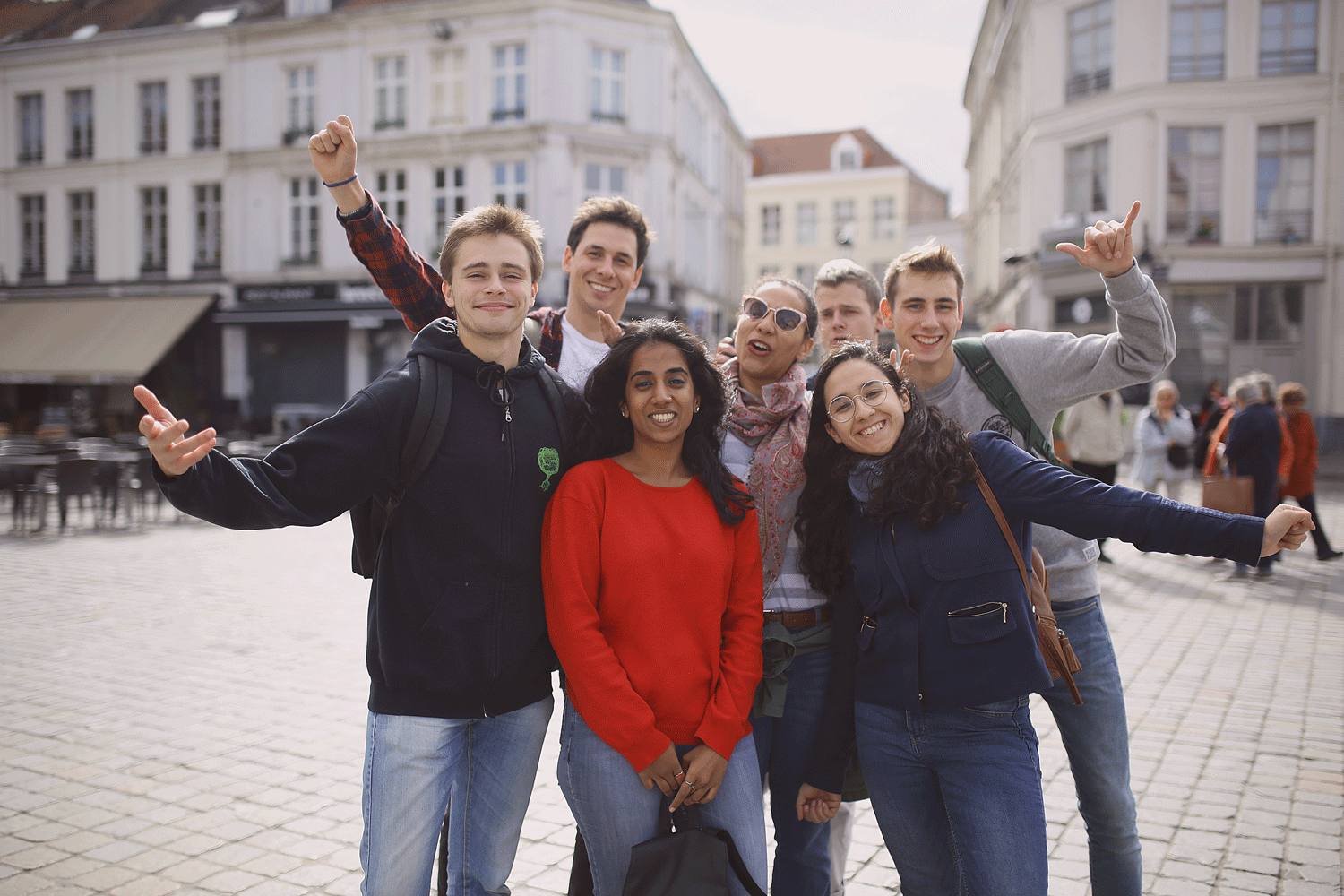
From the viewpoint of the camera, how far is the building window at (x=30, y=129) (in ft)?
96.4

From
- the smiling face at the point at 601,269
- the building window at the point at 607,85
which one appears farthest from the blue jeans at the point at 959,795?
the building window at the point at 607,85

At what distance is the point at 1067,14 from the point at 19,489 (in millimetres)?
25372

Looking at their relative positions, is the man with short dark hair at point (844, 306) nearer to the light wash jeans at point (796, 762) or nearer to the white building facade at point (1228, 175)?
the light wash jeans at point (796, 762)

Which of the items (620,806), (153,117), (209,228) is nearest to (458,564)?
(620,806)

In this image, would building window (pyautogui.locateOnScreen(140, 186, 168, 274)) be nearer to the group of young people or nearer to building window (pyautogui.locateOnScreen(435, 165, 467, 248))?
building window (pyautogui.locateOnScreen(435, 165, 467, 248))

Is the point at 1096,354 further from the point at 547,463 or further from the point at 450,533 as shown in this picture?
the point at 450,533

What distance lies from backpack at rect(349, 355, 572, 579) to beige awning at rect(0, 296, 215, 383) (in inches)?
1048

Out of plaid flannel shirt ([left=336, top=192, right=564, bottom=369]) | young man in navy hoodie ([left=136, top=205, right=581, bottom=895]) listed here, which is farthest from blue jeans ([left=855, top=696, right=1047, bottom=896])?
plaid flannel shirt ([left=336, top=192, right=564, bottom=369])

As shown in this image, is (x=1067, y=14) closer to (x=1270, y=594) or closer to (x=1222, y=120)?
(x=1222, y=120)

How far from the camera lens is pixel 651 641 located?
90.3 inches

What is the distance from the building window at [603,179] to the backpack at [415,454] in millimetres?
24108

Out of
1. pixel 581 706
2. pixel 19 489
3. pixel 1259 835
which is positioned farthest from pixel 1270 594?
pixel 19 489

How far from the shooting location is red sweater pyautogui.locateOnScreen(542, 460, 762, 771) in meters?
2.24

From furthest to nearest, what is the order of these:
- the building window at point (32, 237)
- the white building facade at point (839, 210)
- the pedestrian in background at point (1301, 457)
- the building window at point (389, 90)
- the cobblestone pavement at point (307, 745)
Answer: the white building facade at point (839, 210) < the building window at point (32, 237) < the building window at point (389, 90) < the pedestrian in background at point (1301, 457) < the cobblestone pavement at point (307, 745)
